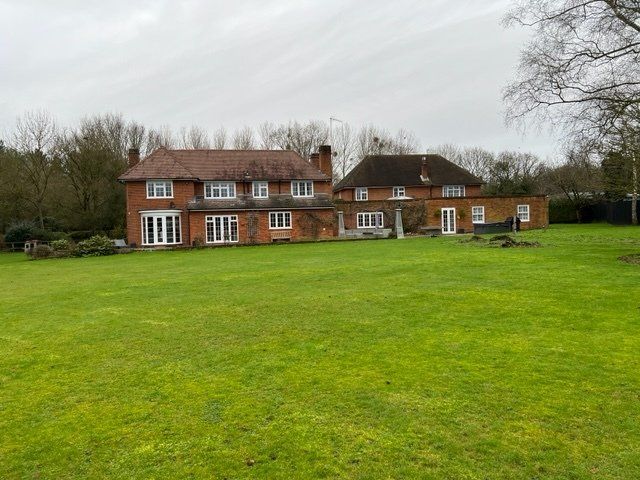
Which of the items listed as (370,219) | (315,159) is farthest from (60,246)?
(370,219)

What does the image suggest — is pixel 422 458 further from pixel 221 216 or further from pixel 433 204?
pixel 433 204

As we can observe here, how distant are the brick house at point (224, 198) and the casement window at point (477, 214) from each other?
11.7 meters

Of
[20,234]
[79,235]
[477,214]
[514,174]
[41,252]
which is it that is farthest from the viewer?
[514,174]

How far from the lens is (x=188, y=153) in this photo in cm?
3850

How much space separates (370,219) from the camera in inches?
1591

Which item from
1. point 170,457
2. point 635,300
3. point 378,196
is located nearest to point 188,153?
point 378,196

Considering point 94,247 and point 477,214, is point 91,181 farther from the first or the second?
point 477,214

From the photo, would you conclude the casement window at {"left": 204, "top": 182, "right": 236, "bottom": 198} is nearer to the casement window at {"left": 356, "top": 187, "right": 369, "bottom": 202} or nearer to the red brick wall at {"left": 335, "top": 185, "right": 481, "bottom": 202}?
the red brick wall at {"left": 335, "top": 185, "right": 481, "bottom": 202}

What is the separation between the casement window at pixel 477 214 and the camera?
40.6 meters

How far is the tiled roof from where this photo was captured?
35.8 meters

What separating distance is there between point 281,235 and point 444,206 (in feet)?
44.3

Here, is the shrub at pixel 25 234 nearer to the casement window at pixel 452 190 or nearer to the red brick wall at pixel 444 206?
the red brick wall at pixel 444 206

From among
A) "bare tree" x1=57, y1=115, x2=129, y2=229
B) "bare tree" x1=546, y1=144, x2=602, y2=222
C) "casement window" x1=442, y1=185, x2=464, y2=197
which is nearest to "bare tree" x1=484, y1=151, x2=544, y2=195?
Result: "bare tree" x1=546, y1=144, x2=602, y2=222

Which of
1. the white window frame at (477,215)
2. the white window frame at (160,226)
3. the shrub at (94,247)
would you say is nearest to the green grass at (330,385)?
the shrub at (94,247)
